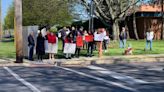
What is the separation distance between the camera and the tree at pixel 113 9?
45644mm

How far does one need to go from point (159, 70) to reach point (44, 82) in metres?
6.10

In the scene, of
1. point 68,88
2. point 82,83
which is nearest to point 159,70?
point 82,83

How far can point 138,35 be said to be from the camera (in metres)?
62.1

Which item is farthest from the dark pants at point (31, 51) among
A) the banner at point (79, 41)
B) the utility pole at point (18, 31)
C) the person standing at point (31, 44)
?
the banner at point (79, 41)

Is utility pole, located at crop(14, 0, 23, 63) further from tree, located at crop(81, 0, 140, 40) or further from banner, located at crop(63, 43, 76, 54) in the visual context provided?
tree, located at crop(81, 0, 140, 40)

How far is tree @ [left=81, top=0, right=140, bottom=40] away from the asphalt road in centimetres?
2602

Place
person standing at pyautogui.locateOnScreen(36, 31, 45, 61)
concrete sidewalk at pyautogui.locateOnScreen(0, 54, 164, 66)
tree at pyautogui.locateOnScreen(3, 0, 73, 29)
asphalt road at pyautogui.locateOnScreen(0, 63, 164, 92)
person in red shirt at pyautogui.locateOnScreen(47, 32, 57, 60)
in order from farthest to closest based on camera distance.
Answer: tree at pyautogui.locateOnScreen(3, 0, 73, 29)
person in red shirt at pyautogui.locateOnScreen(47, 32, 57, 60)
person standing at pyautogui.locateOnScreen(36, 31, 45, 61)
concrete sidewalk at pyautogui.locateOnScreen(0, 54, 164, 66)
asphalt road at pyautogui.locateOnScreen(0, 63, 164, 92)

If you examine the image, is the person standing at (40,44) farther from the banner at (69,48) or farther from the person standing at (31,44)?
the banner at (69,48)

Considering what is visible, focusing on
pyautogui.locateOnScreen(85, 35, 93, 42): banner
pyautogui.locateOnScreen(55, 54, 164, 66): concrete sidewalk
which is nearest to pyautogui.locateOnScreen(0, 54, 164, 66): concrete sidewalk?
pyautogui.locateOnScreen(55, 54, 164, 66): concrete sidewalk

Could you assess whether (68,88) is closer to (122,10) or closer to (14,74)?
(14,74)

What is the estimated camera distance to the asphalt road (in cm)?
1369

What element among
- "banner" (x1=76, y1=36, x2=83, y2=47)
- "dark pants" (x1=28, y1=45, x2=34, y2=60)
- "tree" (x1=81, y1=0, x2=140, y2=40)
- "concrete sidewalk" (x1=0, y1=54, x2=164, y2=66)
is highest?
"tree" (x1=81, y1=0, x2=140, y2=40)

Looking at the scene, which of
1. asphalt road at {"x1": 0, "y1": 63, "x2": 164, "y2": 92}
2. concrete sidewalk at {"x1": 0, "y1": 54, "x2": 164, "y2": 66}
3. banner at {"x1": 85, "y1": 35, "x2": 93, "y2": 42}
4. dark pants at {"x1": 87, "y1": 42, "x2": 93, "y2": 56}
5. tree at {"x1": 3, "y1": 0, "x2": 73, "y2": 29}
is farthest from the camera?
tree at {"x1": 3, "y1": 0, "x2": 73, "y2": 29}

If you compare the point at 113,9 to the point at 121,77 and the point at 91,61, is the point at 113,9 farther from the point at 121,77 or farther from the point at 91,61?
the point at 121,77
